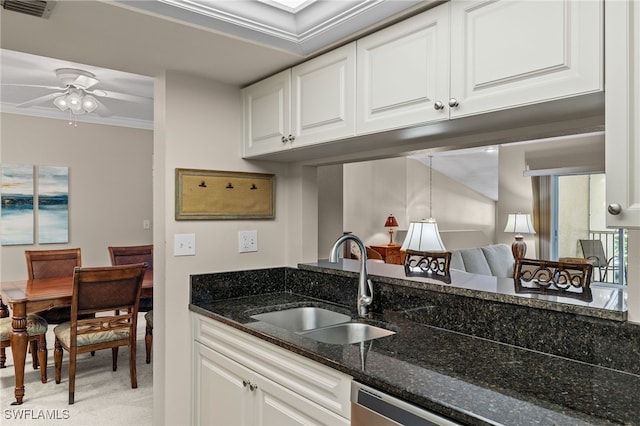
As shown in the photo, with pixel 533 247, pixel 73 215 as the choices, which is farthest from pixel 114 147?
pixel 533 247

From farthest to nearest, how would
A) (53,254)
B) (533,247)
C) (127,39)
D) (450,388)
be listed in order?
(533,247) < (53,254) < (127,39) < (450,388)

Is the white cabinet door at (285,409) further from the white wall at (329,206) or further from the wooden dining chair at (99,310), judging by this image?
the wooden dining chair at (99,310)

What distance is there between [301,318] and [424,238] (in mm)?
2009

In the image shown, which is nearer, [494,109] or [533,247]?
[494,109]

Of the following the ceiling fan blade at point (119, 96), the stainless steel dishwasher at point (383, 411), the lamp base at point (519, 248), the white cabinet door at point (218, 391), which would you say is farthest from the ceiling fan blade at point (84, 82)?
the lamp base at point (519, 248)

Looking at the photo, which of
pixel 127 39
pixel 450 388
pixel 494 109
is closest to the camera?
pixel 450 388

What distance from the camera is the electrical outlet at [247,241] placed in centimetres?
245

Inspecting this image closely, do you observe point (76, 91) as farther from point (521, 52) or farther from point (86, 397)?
point (521, 52)

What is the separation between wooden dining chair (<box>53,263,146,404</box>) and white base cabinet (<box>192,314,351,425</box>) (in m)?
1.14

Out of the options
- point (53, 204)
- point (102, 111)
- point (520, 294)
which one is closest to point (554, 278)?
point (520, 294)

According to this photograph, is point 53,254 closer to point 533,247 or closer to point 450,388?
point 450,388

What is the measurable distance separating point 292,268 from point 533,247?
459 centimetres

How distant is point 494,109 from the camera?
1321 millimetres

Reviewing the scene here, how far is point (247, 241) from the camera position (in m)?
2.47
